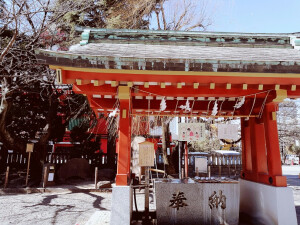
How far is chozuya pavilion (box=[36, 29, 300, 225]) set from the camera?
427 cm

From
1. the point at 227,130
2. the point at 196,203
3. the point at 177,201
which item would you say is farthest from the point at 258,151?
the point at 177,201

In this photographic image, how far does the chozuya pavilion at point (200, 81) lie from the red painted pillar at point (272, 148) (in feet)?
0.07

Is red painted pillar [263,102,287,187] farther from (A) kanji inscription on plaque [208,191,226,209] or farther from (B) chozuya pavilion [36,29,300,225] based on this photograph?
(A) kanji inscription on plaque [208,191,226,209]

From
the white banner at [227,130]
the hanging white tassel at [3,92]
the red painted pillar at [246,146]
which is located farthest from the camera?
the hanging white tassel at [3,92]

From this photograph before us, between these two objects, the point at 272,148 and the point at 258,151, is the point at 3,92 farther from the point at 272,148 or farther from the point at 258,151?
the point at 272,148

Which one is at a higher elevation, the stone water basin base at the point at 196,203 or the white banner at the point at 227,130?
the white banner at the point at 227,130

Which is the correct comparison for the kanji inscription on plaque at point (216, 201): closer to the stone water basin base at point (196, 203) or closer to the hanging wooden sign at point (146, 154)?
the stone water basin base at point (196, 203)

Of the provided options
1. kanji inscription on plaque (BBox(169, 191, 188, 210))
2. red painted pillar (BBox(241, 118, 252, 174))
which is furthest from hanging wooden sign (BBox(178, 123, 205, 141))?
kanji inscription on plaque (BBox(169, 191, 188, 210))

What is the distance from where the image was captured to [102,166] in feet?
49.7

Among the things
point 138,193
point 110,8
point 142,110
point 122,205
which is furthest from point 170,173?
point 110,8

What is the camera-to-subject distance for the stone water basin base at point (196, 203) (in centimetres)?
519

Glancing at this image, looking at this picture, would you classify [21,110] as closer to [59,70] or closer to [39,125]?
[39,125]

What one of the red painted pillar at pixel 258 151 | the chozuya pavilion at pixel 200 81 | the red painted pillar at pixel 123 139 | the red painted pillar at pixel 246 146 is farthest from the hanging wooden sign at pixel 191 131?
the red painted pillar at pixel 123 139

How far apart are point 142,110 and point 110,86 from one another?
6.21ft
